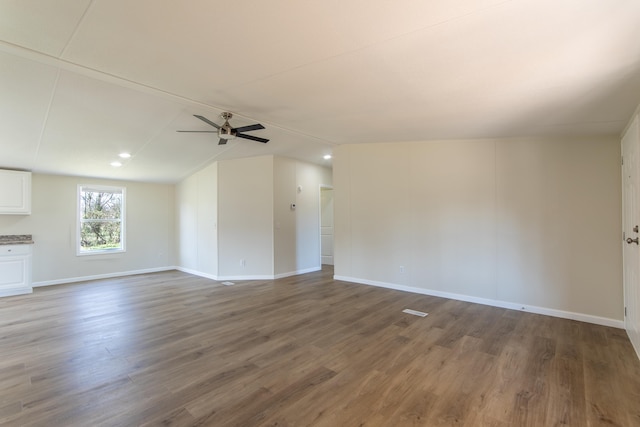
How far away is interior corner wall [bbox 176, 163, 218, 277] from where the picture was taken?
20.8 ft

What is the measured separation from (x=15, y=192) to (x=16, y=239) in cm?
86

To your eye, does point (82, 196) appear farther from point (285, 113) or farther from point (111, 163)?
point (285, 113)

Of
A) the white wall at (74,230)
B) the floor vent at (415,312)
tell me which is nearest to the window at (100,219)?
the white wall at (74,230)

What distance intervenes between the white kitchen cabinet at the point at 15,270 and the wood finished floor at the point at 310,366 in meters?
1.24

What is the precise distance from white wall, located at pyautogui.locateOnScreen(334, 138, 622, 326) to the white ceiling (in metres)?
0.47

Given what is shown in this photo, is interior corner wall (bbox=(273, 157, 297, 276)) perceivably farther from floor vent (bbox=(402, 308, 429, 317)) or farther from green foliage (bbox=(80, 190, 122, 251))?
green foliage (bbox=(80, 190, 122, 251))

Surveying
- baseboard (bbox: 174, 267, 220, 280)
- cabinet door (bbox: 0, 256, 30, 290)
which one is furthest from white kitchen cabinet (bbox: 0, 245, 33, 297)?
baseboard (bbox: 174, 267, 220, 280)

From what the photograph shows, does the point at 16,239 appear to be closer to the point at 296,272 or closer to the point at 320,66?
the point at 296,272

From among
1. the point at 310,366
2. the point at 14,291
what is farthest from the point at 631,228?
the point at 14,291

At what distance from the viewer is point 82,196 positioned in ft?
21.5

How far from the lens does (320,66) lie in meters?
2.40

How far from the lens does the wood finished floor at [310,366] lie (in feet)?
Answer: 6.46

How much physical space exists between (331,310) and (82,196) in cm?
622

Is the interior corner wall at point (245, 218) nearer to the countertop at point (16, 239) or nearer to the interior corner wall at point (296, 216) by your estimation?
the interior corner wall at point (296, 216)
